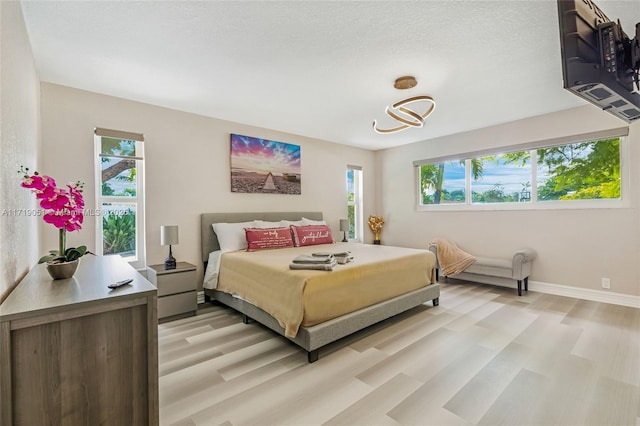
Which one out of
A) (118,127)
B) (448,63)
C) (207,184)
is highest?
(448,63)

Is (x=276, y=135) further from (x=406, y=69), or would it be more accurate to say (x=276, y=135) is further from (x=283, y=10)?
(x=283, y=10)

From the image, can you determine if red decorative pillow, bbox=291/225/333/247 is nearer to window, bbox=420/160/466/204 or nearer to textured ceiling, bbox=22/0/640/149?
textured ceiling, bbox=22/0/640/149

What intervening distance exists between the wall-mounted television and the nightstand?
361cm

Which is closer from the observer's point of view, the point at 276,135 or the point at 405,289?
the point at 405,289

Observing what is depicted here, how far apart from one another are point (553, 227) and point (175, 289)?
4928 mm

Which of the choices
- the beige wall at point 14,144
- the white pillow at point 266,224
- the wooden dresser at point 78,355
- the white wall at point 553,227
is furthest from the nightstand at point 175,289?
the white wall at point 553,227

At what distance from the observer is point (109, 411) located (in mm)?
1255

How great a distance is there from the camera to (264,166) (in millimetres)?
4559

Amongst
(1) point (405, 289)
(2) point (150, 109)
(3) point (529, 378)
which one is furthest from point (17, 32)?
(3) point (529, 378)

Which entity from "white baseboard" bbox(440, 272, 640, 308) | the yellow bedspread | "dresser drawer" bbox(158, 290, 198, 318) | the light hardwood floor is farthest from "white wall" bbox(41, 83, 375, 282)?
"white baseboard" bbox(440, 272, 640, 308)

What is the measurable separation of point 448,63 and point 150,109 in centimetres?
335

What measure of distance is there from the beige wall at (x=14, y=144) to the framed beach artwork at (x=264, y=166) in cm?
231

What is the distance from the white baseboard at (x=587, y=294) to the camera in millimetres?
3453

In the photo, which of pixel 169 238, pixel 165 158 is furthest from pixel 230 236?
pixel 165 158
